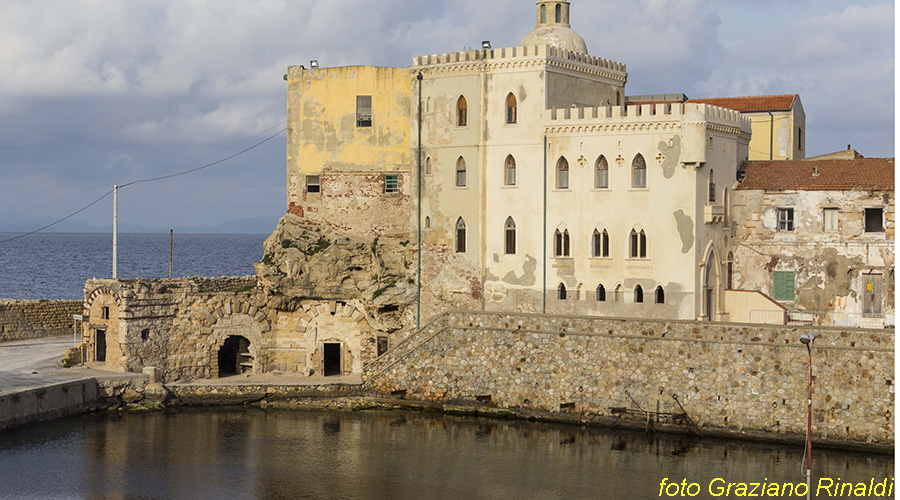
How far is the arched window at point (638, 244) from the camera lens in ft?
155

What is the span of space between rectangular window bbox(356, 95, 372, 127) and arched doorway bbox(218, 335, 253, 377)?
37.1 feet

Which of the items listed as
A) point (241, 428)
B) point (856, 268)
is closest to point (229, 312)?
point (241, 428)

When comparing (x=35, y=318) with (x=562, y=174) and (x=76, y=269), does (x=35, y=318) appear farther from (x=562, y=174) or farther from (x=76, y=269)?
(x=76, y=269)

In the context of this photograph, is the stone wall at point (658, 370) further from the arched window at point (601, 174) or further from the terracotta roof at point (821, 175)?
the terracotta roof at point (821, 175)

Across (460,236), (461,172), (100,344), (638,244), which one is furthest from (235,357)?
(638,244)

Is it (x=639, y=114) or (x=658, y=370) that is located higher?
(x=639, y=114)

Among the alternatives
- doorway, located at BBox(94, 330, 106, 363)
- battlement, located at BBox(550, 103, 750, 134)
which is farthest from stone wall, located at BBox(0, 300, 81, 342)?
battlement, located at BBox(550, 103, 750, 134)

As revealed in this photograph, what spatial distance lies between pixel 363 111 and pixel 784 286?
2024 cm

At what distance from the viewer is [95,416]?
45969 mm

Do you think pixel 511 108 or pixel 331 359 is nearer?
pixel 511 108

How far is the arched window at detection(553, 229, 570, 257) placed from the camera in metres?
48.7

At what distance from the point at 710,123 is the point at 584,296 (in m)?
8.68

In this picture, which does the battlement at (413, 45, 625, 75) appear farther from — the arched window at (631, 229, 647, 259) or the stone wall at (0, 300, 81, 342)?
the stone wall at (0, 300, 81, 342)

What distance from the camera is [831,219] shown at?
47562 mm
